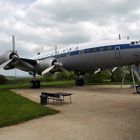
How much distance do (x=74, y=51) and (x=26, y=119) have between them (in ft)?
61.6

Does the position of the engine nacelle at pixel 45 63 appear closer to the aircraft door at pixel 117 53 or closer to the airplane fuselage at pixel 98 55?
the airplane fuselage at pixel 98 55

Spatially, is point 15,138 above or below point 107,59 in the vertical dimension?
below

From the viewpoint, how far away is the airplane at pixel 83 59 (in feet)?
87.2

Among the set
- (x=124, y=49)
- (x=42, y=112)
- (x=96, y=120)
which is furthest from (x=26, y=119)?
(x=124, y=49)

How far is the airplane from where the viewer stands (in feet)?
87.2

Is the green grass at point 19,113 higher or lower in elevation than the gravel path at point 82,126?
higher

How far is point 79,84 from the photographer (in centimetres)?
3744

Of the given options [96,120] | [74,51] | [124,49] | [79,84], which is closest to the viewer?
[96,120]

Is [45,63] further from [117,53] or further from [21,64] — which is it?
[117,53]

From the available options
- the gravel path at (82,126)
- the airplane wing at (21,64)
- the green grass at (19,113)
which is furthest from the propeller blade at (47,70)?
the gravel path at (82,126)

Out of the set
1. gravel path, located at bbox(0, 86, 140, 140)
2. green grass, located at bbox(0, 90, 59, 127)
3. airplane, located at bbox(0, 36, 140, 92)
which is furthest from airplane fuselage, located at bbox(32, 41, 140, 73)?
green grass, located at bbox(0, 90, 59, 127)

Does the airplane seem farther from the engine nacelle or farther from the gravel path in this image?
the gravel path

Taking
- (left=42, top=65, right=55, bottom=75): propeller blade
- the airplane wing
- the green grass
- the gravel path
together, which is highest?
the airplane wing

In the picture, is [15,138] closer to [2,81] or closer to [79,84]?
[79,84]
